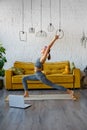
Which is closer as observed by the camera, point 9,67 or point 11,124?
point 11,124

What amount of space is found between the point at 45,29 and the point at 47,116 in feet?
15.5

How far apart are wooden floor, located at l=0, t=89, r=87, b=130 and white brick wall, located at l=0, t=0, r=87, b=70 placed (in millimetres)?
3042

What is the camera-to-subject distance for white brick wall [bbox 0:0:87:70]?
8.84 m

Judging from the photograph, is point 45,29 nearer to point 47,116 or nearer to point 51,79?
point 51,79

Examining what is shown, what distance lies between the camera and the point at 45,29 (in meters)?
8.89

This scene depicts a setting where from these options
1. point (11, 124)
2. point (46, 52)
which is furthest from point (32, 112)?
point (46, 52)

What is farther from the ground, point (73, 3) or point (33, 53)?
point (73, 3)

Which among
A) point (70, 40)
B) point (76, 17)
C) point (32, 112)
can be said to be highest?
point (76, 17)

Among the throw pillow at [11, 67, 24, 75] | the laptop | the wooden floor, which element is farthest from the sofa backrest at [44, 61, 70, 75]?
the laptop

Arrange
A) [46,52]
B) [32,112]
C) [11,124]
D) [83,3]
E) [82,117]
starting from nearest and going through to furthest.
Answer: [11,124], [82,117], [32,112], [46,52], [83,3]

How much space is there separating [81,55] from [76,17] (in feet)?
4.21

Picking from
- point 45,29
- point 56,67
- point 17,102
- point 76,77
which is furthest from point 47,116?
point 45,29

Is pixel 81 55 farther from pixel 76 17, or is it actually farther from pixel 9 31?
pixel 9 31

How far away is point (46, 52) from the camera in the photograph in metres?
5.78
